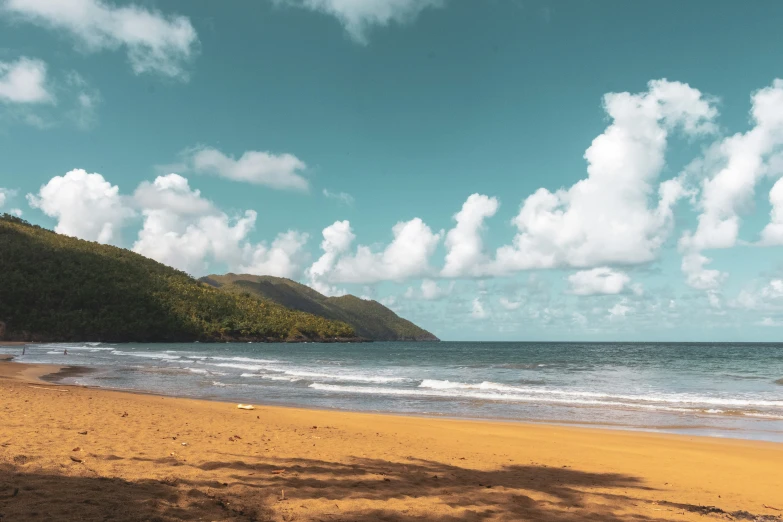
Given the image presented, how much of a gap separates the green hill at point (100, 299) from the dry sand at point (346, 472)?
357ft

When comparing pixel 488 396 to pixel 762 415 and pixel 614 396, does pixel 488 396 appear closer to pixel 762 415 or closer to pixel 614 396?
pixel 614 396

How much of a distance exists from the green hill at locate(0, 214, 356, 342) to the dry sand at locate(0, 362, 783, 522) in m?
109

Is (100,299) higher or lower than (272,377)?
higher

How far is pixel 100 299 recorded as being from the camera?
114875mm

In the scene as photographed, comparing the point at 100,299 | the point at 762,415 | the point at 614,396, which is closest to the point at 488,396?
the point at 614,396

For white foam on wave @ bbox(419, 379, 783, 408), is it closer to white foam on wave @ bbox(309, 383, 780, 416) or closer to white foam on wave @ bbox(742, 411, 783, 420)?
white foam on wave @ bbox(309, 383, 780, 416)

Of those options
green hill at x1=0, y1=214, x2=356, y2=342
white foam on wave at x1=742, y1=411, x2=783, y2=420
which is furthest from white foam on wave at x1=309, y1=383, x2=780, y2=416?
green hill at x1=0, y1=214, x2=356, y2=342

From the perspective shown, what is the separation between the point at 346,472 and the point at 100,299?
12460 centimetres

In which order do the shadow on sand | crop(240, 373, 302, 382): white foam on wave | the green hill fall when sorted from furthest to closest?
the green hill → crop(240, 373, 302, 382): white foam on wave → the shadow on sand

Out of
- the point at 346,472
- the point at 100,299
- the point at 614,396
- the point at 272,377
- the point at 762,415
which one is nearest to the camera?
the point at 346,472

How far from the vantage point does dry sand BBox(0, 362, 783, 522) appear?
5793 mm

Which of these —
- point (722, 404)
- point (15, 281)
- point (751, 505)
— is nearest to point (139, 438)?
point (751, 505)

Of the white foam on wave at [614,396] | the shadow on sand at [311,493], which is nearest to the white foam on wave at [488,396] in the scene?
the white foam on wave at [614,396]

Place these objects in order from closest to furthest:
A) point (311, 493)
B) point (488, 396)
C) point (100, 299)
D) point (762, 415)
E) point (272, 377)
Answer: point (311, 493), point (762, 415), point (488, 396), point (272, 377), point (100, 299)
